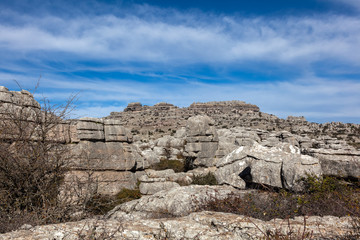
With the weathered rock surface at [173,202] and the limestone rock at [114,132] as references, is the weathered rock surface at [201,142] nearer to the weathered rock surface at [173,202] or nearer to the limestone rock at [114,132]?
the limestone rock at [114,132]

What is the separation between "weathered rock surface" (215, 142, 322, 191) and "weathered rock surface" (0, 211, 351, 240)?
4.94m

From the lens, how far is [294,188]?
782cm

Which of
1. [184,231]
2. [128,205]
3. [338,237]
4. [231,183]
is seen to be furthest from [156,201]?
[338,237]

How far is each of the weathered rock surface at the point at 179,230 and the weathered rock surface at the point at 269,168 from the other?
4.94 metres

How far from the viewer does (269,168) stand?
8.78 m

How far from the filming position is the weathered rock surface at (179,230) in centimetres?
281

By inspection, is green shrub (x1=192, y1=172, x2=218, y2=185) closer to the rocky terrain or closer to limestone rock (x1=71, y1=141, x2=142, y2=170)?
the rocky terrain

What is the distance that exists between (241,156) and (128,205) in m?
5.32

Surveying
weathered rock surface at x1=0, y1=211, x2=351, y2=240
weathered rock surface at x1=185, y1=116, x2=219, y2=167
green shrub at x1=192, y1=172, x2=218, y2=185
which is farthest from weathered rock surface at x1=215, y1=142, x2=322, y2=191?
weathered rock surface at x1=185, y1=116, x2=219, y2=167

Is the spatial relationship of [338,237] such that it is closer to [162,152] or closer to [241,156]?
[241,156]

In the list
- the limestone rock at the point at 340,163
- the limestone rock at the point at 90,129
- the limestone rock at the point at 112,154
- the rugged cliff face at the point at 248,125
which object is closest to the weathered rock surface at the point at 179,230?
the limestone rock at the point at 340,163

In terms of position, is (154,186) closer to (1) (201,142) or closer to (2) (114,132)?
(2) (114,132)

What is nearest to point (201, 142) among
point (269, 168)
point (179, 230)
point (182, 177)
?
point (182, 177)

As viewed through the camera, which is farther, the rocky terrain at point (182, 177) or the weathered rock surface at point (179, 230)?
the rocky terrain at point (182, 177)
